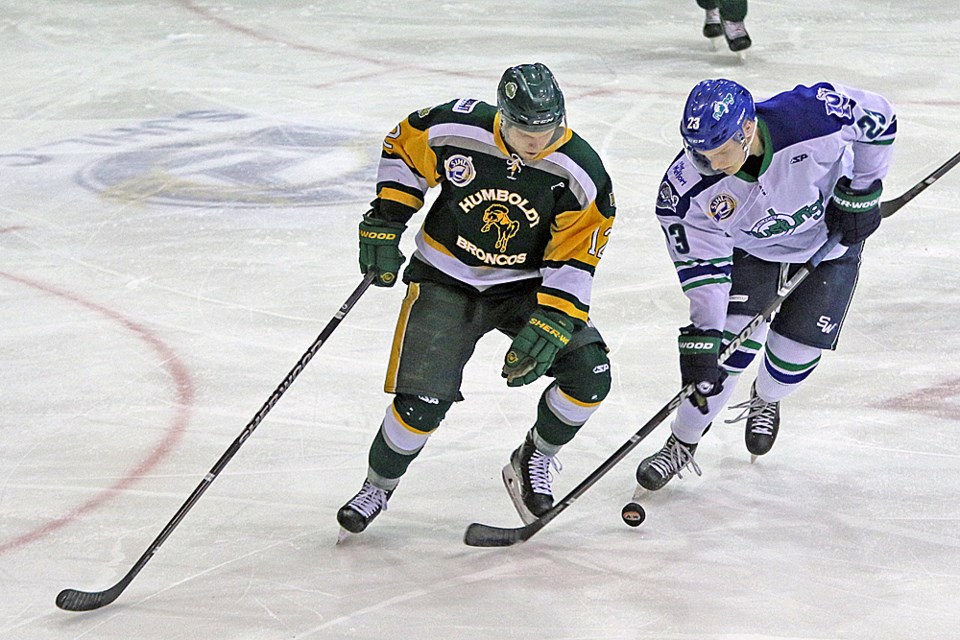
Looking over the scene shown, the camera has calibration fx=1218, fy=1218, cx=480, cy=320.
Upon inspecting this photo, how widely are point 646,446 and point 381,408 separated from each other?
755mm

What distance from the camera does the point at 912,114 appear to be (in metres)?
5.93

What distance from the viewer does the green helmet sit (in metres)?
2.35

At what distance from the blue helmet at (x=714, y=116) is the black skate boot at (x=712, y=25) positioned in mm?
4919

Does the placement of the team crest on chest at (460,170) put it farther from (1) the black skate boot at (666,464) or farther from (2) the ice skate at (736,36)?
(2) the ice skate at (736,36)

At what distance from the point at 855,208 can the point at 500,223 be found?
79 centimetres

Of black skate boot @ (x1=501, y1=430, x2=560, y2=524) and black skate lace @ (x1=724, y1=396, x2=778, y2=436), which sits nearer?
black skate boot @ (x1=501, y1=430, x2=560, y2=524)

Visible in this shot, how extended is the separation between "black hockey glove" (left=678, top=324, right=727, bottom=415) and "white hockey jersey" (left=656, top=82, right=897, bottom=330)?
3 centimetres

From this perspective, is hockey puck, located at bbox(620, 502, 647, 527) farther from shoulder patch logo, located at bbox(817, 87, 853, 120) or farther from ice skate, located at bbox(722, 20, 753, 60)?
ice skate, located at bbox(722, 20, 753, 60)

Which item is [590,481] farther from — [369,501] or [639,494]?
[369,501]

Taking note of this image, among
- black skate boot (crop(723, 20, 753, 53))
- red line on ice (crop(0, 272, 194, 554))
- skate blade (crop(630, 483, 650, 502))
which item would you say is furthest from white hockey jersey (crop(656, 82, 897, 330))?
black skate boot (crop(723, 20, 753, 53))

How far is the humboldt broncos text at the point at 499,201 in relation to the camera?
2.48 m

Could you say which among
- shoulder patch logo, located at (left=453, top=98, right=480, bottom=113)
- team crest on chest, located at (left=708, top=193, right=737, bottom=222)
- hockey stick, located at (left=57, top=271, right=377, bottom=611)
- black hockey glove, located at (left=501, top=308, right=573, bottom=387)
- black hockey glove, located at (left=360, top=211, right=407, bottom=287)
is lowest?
hockey stick, located at (left=57, top=271, right=377, bottom=611)

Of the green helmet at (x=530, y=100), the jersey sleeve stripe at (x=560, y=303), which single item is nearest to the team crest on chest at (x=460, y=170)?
the green helmet at (x=530, y=100)

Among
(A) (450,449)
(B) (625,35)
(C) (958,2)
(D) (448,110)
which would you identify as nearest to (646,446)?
(A) (450,449)
